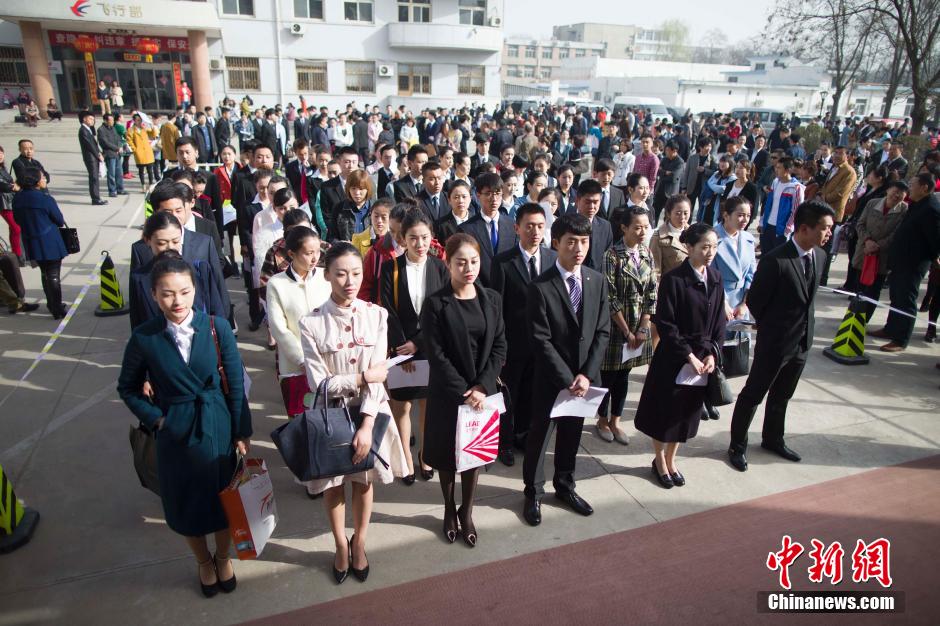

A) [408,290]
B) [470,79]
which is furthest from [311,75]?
[408,290]

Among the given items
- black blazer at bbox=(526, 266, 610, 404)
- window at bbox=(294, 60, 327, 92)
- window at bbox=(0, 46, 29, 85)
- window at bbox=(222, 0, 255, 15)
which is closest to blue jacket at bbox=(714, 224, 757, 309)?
black blazer at bbox=(526, 266, 610, 404)

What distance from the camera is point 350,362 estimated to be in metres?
3.00

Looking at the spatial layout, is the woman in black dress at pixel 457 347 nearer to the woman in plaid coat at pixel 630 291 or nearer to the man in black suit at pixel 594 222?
the woman in plaid coat at pixel 630 291

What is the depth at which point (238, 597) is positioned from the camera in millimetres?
3061

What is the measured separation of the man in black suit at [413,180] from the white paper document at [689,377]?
152 inches

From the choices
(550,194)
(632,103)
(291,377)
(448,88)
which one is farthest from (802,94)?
(291,377)

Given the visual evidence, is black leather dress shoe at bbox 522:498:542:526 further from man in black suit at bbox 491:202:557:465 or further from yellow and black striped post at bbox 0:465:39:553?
yellow and black striped post at bbox 0:465:39:553

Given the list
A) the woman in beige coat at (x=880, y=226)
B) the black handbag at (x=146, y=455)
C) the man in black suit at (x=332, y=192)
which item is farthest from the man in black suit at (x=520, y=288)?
Answer: the woman in beige coat at (x=880, y=226)

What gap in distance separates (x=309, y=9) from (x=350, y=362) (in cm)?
2898

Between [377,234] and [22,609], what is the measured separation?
130 inches

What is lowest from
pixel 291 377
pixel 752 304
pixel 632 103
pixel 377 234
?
pixel 291 377

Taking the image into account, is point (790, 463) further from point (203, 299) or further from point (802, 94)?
point (802, 94)

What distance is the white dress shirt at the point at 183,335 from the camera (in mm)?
2721

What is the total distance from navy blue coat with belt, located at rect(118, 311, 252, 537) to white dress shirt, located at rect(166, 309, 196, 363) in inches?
0.7
